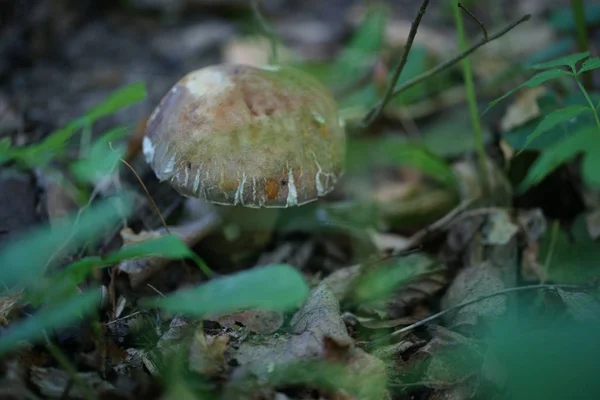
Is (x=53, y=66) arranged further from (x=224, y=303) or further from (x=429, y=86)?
(x=224, y=303)

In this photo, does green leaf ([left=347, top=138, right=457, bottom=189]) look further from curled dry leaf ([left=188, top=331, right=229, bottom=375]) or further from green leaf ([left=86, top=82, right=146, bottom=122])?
curled dry leaf ([left=188, top=331, right=229, bottom=375])

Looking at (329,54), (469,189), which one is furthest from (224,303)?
(329,54)

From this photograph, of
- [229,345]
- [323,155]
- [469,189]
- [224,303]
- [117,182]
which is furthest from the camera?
[469,189]

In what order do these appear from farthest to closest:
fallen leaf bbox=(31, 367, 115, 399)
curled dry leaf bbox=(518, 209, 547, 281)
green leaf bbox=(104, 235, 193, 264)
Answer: curled dry leaf bbox=(518, 209, 547, 281), fallen leaf bbox=(31, 367, 115, 399), green leaf bbox=(104, 235, 193, 264)

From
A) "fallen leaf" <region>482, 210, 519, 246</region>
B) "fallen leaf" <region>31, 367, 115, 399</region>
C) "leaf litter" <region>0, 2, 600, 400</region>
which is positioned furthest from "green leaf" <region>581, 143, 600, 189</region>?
"fallen leaf" <region>31, 367, 115, 399</region>

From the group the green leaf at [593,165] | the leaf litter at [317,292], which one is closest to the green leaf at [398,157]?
the leaf litter at [317,292]

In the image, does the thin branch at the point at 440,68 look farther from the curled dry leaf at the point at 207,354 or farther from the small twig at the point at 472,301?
the curled dry leaf at the point at 207,354

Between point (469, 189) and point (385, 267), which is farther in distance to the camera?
point (469, 189)
